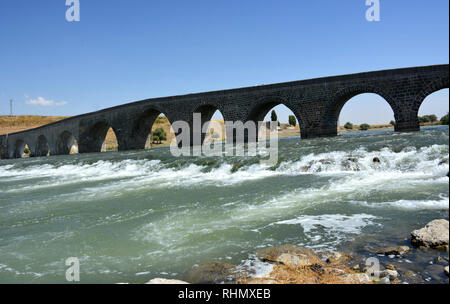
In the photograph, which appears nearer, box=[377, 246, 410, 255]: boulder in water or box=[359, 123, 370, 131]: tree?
box=[377, 246, 410, 255]: boulder in water

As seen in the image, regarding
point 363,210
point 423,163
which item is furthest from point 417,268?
point 423,163

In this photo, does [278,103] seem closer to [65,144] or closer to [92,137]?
[92,137]

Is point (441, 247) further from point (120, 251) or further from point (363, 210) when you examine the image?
point (120, 251)

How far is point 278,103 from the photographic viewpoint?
80.2 ft

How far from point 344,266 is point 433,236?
1135 millimetres

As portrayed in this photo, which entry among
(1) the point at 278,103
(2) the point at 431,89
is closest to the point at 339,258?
(2) the point at 431,89

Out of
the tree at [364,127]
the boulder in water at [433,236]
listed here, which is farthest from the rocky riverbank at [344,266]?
the tree at [364,127]

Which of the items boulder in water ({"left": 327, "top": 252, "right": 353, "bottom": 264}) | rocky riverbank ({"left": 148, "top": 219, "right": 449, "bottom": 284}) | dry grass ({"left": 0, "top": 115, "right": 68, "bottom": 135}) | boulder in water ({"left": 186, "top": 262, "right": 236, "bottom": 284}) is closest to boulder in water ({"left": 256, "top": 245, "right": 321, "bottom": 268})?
rocky riverbank ({"left": 148, "top": 219, "right": 449, "bottom": 284})

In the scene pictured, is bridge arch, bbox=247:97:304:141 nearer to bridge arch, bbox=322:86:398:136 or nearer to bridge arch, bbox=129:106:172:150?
bridge arch, bbox=322:86:398:136

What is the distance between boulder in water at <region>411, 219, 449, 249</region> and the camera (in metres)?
3.33

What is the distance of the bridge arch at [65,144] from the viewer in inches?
1668

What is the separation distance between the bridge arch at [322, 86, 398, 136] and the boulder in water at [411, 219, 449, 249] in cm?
1774

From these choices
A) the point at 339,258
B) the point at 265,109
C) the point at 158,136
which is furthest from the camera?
the point at 158,136
